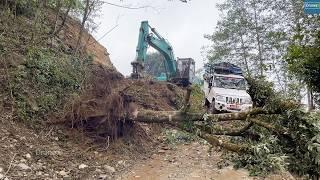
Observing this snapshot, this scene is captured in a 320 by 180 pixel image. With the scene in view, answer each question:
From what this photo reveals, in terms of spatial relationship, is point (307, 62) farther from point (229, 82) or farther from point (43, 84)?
point (229, 82)

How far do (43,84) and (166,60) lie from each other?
1064 cm

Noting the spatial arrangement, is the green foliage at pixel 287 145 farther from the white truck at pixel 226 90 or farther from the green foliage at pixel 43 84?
the white truck at pixel 226 90

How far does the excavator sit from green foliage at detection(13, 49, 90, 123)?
16.0 feet

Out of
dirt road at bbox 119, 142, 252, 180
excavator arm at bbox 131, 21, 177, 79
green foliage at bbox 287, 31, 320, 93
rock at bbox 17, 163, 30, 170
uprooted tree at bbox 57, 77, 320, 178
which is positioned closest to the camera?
uprooted tree at bbox 57, 77, 320, 178

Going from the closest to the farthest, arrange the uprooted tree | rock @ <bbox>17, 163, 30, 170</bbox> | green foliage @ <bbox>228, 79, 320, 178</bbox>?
green foliage @ <bbox>228, 79, 320, 178</bbox> < the uprooted tree < rock @ <bbox>17, 163, 30, 170</bbox>

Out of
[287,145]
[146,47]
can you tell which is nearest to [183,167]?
[287,145]

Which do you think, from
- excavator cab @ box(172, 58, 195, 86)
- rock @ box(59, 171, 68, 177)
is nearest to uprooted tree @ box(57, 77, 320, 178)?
rock @ box(59, 171, 68, 177)

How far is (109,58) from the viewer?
21.3 meters

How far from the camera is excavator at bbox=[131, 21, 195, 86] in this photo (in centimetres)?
1656

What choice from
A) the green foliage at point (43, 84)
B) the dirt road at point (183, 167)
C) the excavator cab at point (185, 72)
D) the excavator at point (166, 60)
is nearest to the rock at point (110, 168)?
the dirt road at point (183, 167)

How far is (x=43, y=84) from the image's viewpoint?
9.91 meters

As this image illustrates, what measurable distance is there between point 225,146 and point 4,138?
165 inches

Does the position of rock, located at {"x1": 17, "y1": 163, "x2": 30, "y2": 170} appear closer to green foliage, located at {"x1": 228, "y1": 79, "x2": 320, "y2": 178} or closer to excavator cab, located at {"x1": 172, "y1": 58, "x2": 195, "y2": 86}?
green foliage, located at {"x1": 228, "y1": 79, "x2": 320, "y2": 178}

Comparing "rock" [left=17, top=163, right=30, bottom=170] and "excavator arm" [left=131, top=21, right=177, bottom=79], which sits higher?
"excavator arm" [left=131, top=21, right=177, bottom=79]
